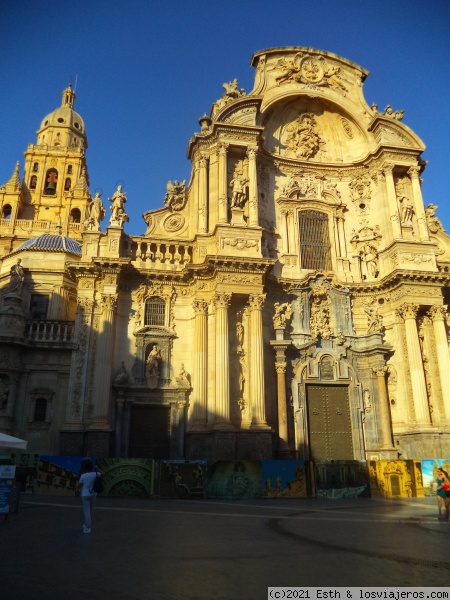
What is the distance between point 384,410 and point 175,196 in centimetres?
1603

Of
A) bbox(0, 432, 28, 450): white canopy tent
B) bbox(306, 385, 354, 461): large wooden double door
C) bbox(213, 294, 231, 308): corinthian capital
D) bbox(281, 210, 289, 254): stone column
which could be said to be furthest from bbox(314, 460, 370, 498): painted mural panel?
bbox(281, 210, 289, 254): stone column

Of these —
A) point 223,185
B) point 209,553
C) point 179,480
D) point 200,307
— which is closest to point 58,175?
point 223,185

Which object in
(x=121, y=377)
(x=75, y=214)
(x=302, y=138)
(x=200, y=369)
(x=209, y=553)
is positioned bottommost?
(x=209, y=553)

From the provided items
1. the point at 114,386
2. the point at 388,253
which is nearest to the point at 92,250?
the point at 114,386

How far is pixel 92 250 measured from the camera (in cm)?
2458

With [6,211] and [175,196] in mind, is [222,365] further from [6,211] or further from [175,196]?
[6,211]

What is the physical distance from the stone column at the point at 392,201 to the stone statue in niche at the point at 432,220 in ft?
10.5

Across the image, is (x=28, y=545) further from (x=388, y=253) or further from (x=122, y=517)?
(x=388, y=253)

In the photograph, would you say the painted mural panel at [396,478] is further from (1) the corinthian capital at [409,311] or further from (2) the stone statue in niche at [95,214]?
(2) the stone statue in niche at [95,214]

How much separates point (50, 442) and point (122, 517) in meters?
12.3

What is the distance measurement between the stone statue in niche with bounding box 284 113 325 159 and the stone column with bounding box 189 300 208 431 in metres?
12.6

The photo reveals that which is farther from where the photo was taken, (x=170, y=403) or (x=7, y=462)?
(x=170, y=403)

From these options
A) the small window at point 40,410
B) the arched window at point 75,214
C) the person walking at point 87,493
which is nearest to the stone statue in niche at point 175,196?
the small window at point 40,410

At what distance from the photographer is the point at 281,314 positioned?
2553cm
